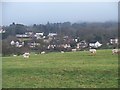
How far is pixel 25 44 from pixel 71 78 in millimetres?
5050

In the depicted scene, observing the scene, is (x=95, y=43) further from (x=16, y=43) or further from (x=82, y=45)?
(x=16, y=43)

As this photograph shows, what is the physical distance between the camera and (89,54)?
1549cm

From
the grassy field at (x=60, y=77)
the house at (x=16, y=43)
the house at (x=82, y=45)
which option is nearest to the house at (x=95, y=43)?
the house at (x=82, y=45)

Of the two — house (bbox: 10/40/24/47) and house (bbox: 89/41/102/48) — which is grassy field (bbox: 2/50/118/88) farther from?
house (bbox: 89/41/102/48)

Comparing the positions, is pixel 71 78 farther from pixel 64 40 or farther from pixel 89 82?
pixel 64 40

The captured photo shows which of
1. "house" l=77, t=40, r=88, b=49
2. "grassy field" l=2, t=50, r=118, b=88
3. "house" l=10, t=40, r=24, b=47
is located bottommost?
"grassy field" l=2, t=50, r=118, b=88

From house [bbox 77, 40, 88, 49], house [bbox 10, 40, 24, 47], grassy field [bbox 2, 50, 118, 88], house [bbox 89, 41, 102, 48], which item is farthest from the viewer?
house [bbox 89, 41, 102, 48]

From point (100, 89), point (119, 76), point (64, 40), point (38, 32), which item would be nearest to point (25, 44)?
point (38, 32)

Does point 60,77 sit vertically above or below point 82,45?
below

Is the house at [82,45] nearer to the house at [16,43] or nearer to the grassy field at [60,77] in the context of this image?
the house at [16,43]

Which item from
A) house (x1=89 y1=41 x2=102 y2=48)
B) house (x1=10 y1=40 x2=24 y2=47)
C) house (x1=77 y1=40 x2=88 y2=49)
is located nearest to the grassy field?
house (x1=10 y1=40 x2=24 y2=47)

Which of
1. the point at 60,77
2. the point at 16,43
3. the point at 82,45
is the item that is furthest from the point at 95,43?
the point at 60,77

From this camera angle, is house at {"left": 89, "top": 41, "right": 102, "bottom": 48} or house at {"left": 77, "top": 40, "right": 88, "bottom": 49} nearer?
house at {"left": 77, "top": 40, "right": 88, "bottom": 49}

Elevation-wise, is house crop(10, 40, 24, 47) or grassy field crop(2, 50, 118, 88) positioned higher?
house crop(10, 40, 24, 47)
